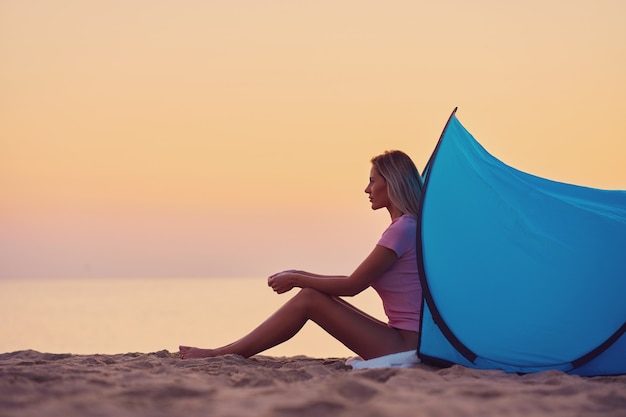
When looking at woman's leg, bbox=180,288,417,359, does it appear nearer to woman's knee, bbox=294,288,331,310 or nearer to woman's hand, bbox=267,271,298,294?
woman's knee, bbox=294,288,331,310

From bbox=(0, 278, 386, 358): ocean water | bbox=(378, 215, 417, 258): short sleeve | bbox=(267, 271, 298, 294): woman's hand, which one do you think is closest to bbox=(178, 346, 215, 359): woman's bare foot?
bbox=(267, 271, 298, 294): woman's hand

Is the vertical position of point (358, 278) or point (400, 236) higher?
point (400, 236)

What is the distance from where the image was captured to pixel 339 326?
4.86 m

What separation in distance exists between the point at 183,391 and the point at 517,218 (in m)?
2.13

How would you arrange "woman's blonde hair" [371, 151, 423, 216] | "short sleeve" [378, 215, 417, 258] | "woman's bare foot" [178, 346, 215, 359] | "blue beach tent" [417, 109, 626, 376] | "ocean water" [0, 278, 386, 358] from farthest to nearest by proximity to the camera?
"ocean water" [0, 278, 386, 358] → "woman's bare foot" [178, 346, 215, 359] → "woman's blonde hair" [371, 151, 423, 216] → "short sleeve" [378, 215, 417, 258] → "blue beach tent" [417, 109, 626, 376]

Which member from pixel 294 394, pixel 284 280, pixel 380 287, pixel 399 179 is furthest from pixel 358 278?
pixel 294 394

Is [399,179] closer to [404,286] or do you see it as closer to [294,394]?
[404,286]

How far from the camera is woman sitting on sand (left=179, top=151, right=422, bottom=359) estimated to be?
4.75 m

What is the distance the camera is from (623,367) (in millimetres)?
4543

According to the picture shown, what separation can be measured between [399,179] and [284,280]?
846mm

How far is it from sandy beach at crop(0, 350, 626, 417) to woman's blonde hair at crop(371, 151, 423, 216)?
1172 mm

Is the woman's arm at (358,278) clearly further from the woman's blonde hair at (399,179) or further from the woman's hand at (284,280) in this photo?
the woman's blonde hair at (399,179)

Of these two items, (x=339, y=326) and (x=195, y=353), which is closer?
(x=339, y=326)

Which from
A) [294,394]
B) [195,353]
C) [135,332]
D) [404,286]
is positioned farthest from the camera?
[135,332]
